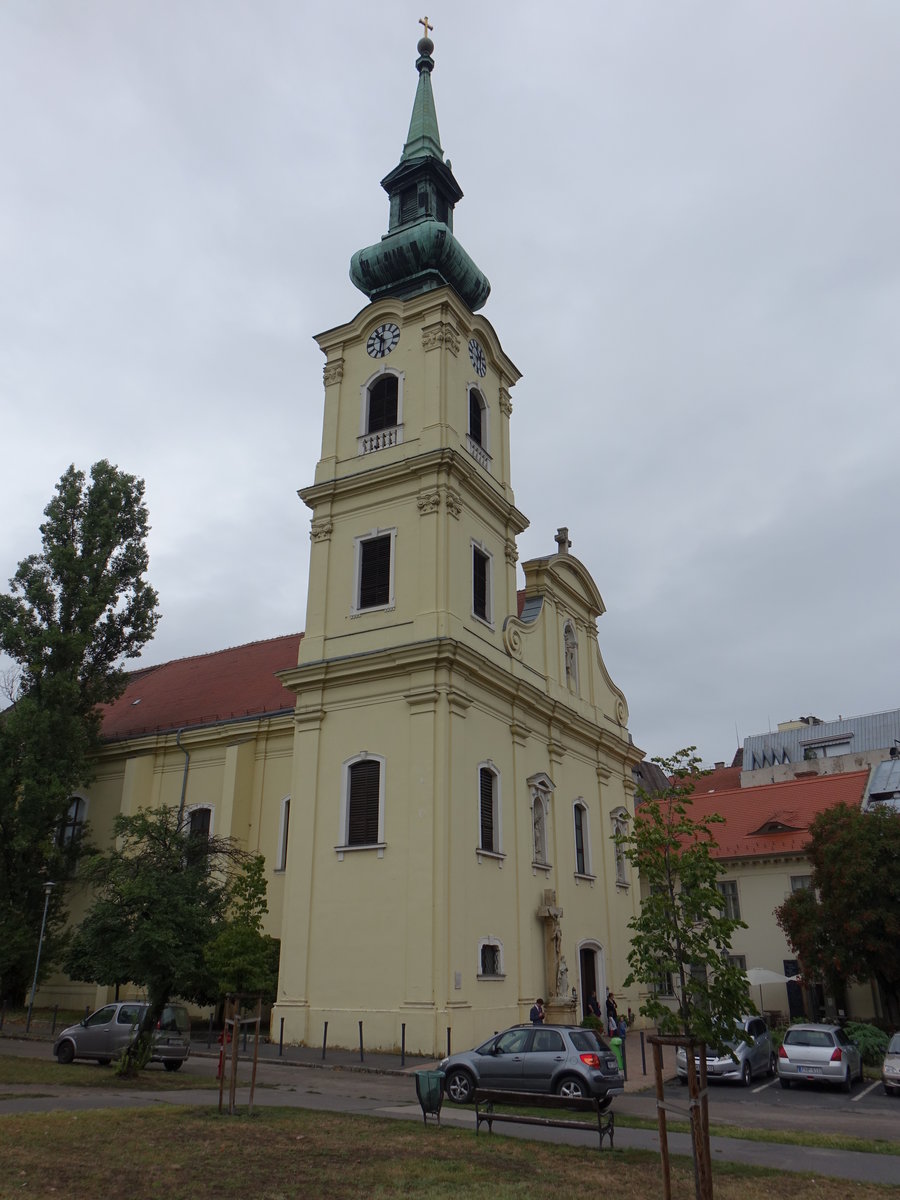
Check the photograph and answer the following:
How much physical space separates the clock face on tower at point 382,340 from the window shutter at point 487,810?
13.0 meters

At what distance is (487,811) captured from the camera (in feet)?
82.5

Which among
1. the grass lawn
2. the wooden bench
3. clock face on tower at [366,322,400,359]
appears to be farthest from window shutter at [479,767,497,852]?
clock face on tower at [366,322,400,359]

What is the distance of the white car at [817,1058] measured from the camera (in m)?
20.0

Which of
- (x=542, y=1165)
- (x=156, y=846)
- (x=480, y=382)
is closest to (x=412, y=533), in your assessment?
(x=480, y=382)

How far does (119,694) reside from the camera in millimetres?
32344

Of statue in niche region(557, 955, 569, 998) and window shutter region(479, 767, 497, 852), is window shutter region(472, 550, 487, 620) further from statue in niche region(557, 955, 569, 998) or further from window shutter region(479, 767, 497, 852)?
statue in niche region(557, 955, 569, 998)

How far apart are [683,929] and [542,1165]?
127 inches

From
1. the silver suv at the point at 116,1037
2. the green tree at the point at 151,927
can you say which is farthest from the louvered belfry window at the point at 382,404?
the silver suv at the point at 116,1037

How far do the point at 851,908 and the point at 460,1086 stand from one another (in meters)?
16.7

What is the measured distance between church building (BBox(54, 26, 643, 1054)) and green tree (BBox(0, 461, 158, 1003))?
9.29ft

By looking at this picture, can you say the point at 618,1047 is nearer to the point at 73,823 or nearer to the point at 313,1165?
the point at 313,1165

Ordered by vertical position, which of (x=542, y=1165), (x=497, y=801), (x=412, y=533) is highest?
(x=412, y=533)

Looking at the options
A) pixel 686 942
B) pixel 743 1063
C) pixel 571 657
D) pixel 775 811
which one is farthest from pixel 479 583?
pixel 775 811

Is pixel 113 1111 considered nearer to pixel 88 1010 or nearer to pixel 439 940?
pixel 439 940
